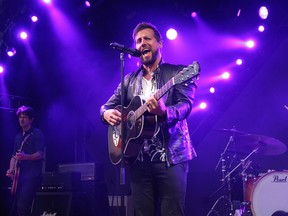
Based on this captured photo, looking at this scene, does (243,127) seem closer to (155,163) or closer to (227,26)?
(227,26)

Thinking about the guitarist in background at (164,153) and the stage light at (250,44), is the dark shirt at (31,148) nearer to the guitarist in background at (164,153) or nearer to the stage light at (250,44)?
the guitarist in background at (164,153)

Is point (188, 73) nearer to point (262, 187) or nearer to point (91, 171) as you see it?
point (262, 187)

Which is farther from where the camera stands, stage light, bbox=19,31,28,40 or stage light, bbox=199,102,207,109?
stage light, bbox=199,102,207,109

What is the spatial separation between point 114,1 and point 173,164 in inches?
163

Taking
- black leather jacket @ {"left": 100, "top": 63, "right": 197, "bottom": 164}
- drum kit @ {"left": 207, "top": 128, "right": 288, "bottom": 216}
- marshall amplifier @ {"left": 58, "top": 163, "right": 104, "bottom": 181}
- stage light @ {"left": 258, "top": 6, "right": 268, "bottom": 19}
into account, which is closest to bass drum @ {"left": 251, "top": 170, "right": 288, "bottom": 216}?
drum kit @ {"left": 207, "top": 128, "right": 288, "bottom": 216}

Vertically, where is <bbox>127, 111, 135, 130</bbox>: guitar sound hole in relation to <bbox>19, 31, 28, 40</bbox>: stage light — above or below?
below

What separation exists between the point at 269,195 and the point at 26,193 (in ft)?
11.7

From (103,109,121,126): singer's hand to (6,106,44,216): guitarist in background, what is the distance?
3.00 m

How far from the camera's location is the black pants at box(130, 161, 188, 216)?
263cm

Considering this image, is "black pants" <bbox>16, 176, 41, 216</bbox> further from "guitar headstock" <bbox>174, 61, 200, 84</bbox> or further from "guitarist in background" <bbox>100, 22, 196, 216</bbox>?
"guitar headstock" <bbox>174, 61, 200, 84</bbox>

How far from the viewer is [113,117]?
3.17 metres

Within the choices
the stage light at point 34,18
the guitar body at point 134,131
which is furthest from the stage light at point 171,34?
the guitar body at point 134,131

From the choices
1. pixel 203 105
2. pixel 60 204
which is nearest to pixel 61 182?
pixel 60 204

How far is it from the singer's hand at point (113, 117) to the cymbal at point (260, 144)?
9.31 ft
